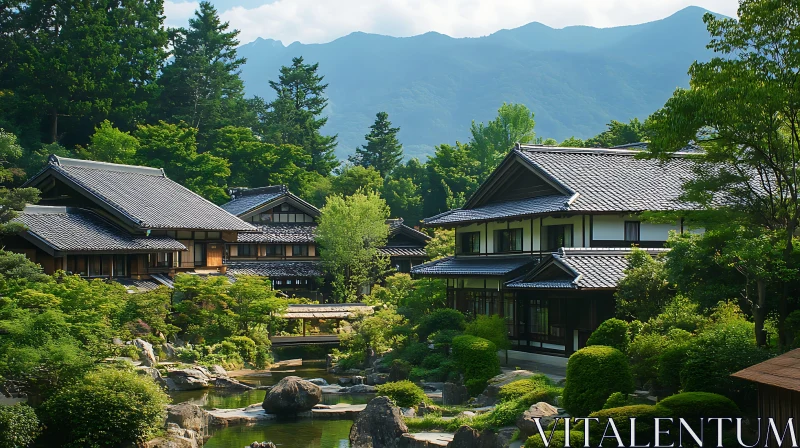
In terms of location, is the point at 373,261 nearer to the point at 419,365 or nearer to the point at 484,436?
the point at 419,365

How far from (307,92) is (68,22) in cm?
2820

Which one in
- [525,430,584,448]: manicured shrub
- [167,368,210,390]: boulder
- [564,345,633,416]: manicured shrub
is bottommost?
[167,368,210,390]: boulder

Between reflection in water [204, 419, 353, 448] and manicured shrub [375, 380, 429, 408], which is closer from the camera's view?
reflection in water [204, 419, 353, 448]

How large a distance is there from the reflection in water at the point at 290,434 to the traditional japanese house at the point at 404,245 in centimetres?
2767

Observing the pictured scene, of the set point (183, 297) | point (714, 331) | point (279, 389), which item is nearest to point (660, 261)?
point (714, 331)

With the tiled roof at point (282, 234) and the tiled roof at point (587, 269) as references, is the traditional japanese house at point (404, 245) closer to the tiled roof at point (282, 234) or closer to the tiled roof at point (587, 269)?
the tiled roof at point (282, 234)

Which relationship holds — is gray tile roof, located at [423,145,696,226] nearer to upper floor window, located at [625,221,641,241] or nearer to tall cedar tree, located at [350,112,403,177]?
upper floor window, located at [625,221,641,241]

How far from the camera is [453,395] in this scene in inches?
924

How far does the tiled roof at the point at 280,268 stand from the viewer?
48031mm

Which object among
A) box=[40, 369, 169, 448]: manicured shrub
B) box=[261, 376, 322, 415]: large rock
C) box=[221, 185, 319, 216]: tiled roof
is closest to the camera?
box=[40, 369, 169, 448]: manicured shrub

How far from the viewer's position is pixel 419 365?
28688 mm

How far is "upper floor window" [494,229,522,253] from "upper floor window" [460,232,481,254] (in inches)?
60.7

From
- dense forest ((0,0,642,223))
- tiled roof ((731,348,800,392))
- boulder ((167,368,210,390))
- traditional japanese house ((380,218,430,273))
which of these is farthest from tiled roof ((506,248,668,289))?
dense forest ((0,0,642,223))

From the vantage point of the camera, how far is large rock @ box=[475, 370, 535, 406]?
2258cm
